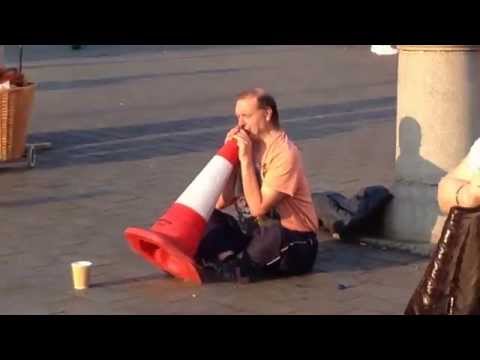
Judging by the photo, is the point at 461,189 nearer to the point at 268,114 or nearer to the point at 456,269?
the point at 456,269

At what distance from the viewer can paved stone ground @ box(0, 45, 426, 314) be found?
5.79 metres

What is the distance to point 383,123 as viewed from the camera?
40.6 feet

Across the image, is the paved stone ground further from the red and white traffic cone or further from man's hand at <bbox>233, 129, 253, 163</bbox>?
man's hand at <bbox>233, 129, 253, 163</bbox>

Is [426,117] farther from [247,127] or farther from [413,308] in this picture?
[413,308]

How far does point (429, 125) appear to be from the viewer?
6.64 metres

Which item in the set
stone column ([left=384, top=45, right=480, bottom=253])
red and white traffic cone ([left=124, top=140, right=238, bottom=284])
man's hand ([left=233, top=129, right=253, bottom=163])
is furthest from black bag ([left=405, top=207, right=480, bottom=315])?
stone column ([left=384, top=45, right=480, bottom=253])

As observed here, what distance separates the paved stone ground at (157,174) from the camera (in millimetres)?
5789

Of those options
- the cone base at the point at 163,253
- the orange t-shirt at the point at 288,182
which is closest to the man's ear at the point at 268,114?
the orange t-shirt at the point at 288,182

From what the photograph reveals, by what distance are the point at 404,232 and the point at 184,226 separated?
1.63 metres

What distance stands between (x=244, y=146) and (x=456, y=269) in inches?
71.9

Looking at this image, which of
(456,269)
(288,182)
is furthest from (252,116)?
(456,269)

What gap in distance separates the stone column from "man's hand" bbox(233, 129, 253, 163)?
128 cm

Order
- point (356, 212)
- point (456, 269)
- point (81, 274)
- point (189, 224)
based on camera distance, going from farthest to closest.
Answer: point (356, 212), point (189, 224), point (81, 274), point (456, 269)
